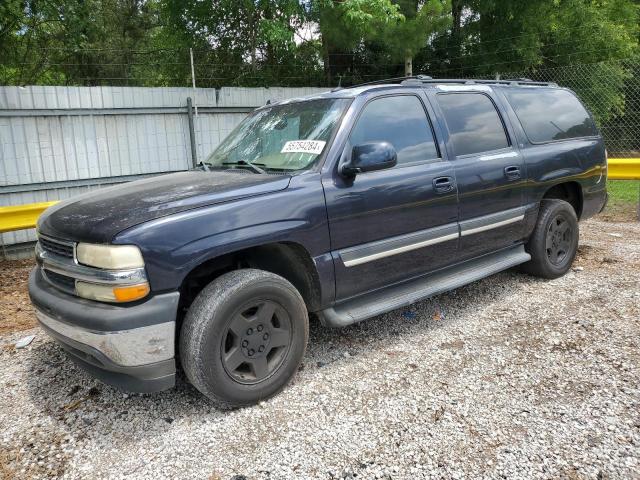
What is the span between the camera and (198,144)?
8320 millimetres

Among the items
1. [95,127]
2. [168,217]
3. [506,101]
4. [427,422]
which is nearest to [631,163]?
[506,101]

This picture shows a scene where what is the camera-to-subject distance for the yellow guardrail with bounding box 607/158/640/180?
7.55 meters

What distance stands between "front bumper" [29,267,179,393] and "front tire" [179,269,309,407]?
15 centimetres

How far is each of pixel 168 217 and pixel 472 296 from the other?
123 inches

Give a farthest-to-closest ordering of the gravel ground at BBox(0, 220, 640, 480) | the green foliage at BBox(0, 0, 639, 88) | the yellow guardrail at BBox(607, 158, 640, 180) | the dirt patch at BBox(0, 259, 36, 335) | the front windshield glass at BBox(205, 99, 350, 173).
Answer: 1. the green foliage at BBox(0, 0, 639, 88)
2. the yellow guardrail at BBox(607, 158, 640, 180)
3. the dirt patch at BBox(0, 259, 36, 335)
4. the front windshield glass at BBox(205, 99, 350, 173)
5. the gravel ground at BBox(0, 220, 640, 480)

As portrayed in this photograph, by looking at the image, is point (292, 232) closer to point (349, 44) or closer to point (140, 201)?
point (140, 201)

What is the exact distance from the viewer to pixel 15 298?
524 cm

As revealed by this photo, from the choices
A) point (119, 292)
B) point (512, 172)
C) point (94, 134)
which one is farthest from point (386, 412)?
point (94, 134)

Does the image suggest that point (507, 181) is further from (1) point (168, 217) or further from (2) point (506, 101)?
(1) point (168, 217)

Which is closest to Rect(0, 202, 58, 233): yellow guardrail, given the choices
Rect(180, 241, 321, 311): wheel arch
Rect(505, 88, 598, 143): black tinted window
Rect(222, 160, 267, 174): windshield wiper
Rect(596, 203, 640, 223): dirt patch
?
Rect(222, 160, 267, 174): windshield wiper

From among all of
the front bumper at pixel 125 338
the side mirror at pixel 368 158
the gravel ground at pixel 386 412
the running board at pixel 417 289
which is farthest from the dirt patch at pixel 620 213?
the front bumper at pixel 125 338

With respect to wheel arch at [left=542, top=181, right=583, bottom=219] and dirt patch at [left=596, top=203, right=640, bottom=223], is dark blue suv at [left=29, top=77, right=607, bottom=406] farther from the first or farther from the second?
dirt patch at [left=596, top=203, right=640, bottom=223]

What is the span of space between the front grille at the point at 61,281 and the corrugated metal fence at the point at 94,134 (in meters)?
4.23

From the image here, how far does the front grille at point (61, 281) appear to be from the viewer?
9.66 ft
